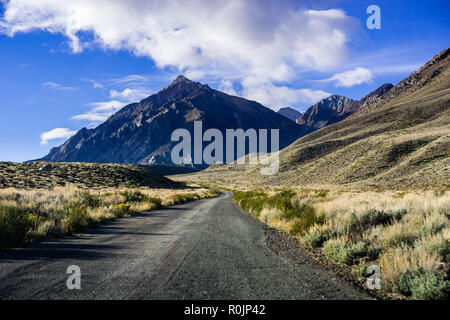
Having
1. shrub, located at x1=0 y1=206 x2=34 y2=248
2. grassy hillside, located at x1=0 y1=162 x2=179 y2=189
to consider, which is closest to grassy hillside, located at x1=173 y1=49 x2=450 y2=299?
shrub, located at x1=0 y1=206 x2=34 y2=248

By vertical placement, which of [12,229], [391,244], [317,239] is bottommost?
[317,239]

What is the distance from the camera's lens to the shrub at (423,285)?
368 centimetres

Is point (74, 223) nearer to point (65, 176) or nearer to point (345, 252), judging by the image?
point (345, 252)

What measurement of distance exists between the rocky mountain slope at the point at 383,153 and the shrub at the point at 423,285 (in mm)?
38433

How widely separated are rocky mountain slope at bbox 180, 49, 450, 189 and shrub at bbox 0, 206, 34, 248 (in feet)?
141

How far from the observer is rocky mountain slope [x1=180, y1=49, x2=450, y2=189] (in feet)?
159

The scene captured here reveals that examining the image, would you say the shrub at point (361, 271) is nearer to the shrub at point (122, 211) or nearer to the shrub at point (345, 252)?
the shrub at point (345, 252)

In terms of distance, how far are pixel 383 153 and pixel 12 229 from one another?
74135 millimetres

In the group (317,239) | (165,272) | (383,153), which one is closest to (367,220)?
(317,239)

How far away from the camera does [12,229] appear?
7371mm

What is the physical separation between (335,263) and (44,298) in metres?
5.78
